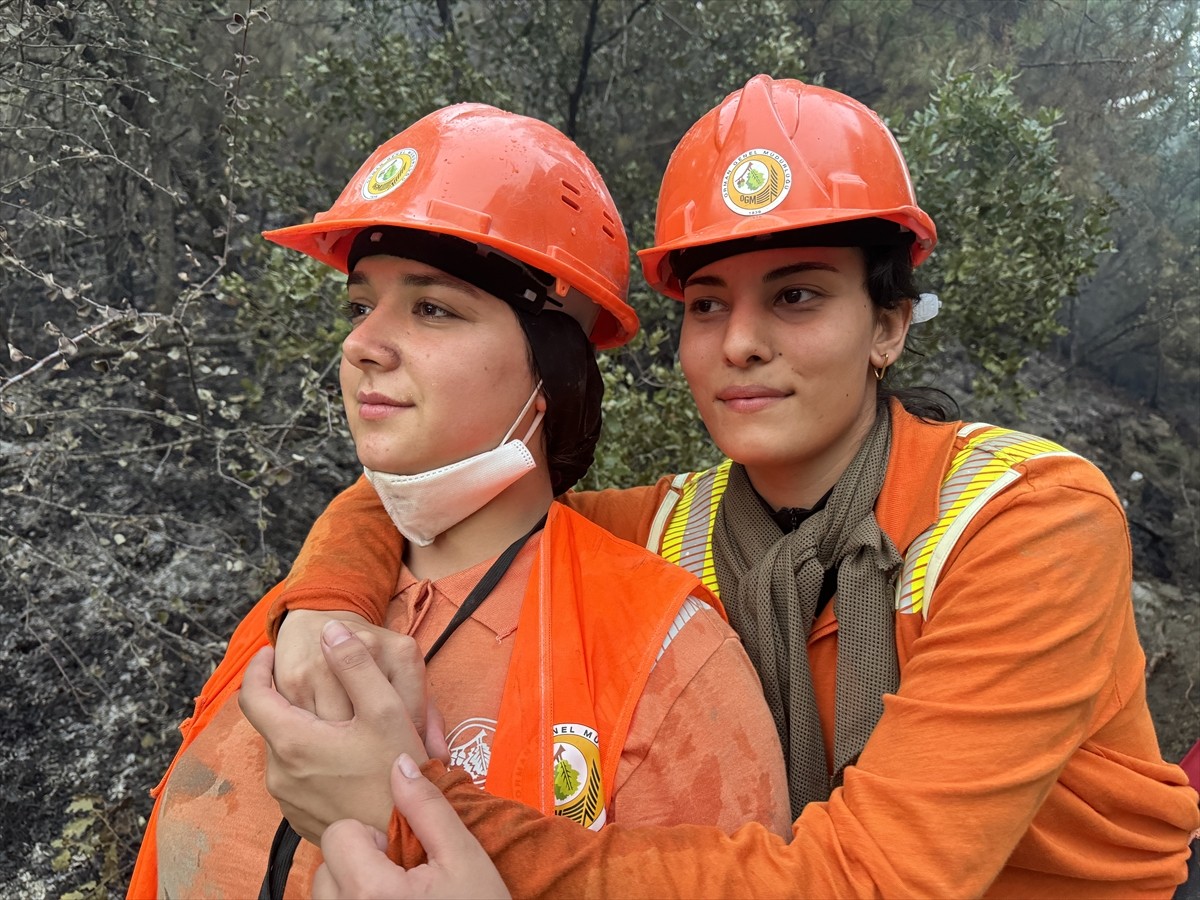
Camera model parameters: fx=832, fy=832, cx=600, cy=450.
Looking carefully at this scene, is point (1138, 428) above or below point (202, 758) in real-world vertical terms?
below

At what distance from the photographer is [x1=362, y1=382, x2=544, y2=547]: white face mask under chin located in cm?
171

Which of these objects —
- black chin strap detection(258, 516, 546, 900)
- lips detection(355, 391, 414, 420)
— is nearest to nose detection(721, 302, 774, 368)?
black chin strap detection(258, 516, 546, 900)

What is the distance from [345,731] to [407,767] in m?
0.12

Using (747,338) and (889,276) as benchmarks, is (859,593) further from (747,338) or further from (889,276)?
(889,276)

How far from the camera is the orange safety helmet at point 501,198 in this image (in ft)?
5.61

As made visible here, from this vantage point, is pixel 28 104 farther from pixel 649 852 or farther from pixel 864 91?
pixel 864 91

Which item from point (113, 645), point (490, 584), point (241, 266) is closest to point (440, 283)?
point (490, 584)

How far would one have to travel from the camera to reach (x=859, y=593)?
5.84ft

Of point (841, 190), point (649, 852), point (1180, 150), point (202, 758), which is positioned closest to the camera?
point (649, 852)

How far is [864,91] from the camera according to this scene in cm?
707

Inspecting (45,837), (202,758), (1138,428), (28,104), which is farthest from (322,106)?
(1138,428)

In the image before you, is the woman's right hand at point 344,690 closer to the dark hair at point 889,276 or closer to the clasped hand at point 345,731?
the clasped hand at point 345,731

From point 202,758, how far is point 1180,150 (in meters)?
11.8

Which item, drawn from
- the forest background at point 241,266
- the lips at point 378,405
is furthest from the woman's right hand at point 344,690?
the forest background at point 241,266
